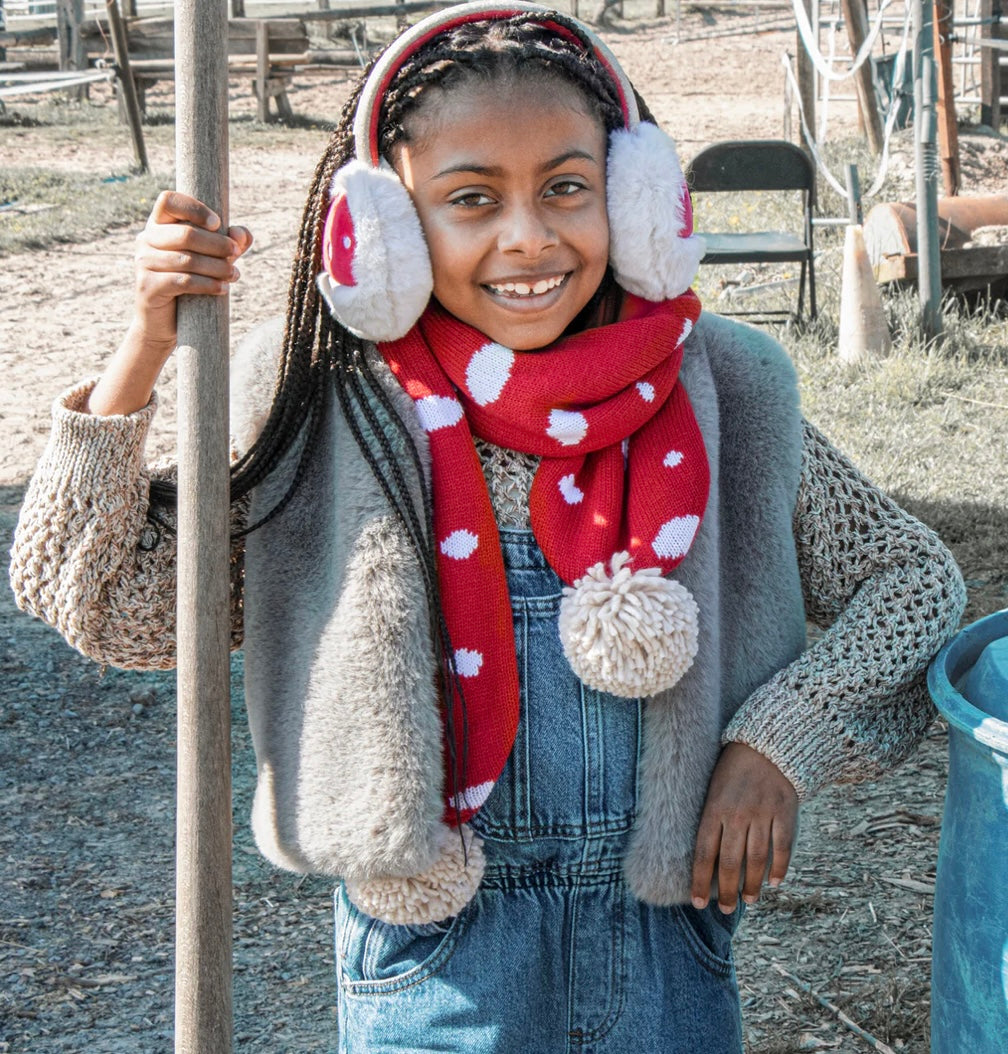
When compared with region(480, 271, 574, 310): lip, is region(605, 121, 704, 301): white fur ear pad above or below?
above

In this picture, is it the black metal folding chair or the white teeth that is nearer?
the white teeth

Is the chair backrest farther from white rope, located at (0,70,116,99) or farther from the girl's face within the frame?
white rope, located at (0,70,116,99)

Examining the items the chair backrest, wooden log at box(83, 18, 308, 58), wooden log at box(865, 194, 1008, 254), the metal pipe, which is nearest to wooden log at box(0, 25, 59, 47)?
wooden log at box(83, 18, 308, 58)

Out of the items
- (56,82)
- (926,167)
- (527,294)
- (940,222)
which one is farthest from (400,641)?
(56,82)

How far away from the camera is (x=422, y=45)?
165 cm

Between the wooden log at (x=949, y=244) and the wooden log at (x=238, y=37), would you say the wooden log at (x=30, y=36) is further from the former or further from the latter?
the wooden log at (x=949, y=244)

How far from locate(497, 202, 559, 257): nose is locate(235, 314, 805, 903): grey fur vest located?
0.70 ft

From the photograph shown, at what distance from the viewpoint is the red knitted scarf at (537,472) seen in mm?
1646

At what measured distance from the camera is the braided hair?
162 cm

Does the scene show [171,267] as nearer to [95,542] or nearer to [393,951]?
[95,542]

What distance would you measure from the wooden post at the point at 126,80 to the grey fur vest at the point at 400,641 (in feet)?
36.2

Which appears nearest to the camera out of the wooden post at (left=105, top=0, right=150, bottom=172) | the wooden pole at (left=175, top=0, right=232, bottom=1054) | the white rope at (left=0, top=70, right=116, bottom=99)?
the wooden pole at (left=175, top=0, right=232, bottom=1054)

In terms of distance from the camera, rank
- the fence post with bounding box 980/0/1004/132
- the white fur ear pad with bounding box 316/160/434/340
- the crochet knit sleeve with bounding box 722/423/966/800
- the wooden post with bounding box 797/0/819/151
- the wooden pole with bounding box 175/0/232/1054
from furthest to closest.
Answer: the fence post with bounding box 980/0/1004/132 → the wooden post with bounding box 797/0/819/151 → the crochet knit sleeve with bounding box 722/423/966/800 → the white fur ear pad with bounding box 316/160/434/340 → the wooden pole with bounding box 175/0/232/1054

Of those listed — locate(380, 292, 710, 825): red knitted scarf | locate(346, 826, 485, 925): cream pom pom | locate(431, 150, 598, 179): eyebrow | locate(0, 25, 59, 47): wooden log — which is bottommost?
locate(346, 826, 485, 925): cream pom pom
